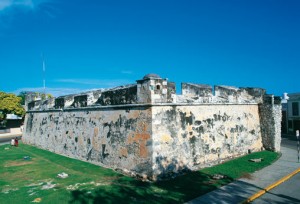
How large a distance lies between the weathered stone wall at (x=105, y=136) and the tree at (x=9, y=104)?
17687 mm

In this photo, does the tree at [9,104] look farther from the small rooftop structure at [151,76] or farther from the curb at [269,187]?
the curb at [269,187]

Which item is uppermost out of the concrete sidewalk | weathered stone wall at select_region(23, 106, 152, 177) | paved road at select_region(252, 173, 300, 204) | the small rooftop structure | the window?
the small rooftop structure

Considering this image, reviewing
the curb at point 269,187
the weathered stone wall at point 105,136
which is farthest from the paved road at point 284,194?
the weathered stone wall at point 105,136

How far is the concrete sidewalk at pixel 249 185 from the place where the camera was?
297 inches

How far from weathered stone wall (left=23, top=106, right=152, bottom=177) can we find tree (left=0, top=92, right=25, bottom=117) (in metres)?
17.7

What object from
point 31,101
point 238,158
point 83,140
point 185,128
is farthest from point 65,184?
point 31,101

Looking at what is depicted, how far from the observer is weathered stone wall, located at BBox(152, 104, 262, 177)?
31.0 ft

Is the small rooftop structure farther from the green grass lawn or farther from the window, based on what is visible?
the window

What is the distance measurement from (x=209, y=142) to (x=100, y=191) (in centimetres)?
579

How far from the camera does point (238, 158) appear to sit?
13000 mm

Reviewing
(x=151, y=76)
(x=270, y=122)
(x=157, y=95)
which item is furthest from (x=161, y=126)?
(x=270, y=122)

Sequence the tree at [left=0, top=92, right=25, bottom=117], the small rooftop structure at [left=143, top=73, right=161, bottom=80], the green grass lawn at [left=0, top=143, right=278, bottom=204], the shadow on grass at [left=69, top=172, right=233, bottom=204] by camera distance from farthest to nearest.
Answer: the tree at [left=0, top=92, right=25, bottom=117] → the small rooftop structure at [left=143, top=73, right=161, bottom=80] → the green grass lawn at [left=0, top=143, right=278, bottom=204] → the shadow on grass at [left=69, top=172, right=233, bottom=204]

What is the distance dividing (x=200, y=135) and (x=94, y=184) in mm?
5109

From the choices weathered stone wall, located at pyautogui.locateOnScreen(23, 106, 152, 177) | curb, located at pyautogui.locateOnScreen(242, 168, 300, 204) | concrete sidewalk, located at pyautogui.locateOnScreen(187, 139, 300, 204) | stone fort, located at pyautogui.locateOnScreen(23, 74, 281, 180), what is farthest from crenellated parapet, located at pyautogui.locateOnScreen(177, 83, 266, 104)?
curb, located at pyautogui.locateOnScreen(242, 168, 300, 204)
